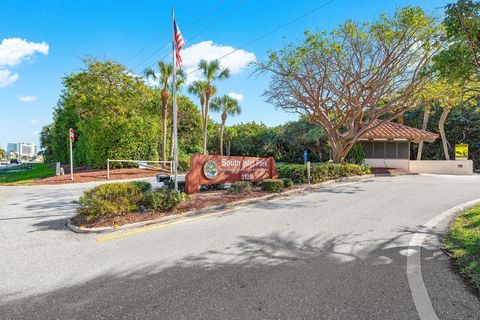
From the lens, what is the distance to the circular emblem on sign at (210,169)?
1082 centimetres

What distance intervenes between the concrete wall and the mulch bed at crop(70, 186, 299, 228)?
16.0 meters

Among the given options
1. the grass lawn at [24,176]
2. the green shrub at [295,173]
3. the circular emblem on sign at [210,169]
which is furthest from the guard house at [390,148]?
the grass lawn at [24,176]

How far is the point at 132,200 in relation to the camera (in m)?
7.70

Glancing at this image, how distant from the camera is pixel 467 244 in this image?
4953 millimetres

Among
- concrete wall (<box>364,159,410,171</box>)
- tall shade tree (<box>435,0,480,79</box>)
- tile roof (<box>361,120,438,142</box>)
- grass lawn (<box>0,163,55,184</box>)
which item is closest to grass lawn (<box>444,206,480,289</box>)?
tall shade tree (<box>435,0,480,79</box>)

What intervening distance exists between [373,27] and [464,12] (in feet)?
38.4

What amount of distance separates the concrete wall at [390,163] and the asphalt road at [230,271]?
686 inches

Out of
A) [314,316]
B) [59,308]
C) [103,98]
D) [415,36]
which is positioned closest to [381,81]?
[415,36]

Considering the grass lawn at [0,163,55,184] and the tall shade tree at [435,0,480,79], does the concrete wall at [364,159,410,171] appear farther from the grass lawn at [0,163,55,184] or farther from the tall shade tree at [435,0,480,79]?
the grass lawn at [0,163,55,184]

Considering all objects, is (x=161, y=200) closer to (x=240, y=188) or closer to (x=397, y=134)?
(x=240, y=188)

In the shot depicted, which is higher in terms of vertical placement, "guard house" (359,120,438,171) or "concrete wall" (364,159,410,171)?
"guard house" (359,120,438,171)

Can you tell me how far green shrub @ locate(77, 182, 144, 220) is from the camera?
686 centimetres

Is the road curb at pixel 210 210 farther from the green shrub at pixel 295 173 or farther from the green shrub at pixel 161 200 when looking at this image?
the green shrub at pixel 295 173

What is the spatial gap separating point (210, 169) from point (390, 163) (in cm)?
1809
